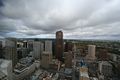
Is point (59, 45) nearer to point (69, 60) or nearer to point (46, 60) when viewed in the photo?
point (46, 60)

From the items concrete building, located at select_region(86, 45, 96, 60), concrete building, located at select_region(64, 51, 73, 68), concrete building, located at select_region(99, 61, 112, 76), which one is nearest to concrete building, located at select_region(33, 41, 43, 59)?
concrete building, located at select_region(64, 51, 73, 68)

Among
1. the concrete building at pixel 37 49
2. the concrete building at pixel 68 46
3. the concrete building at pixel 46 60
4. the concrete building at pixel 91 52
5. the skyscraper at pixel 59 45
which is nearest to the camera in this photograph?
the concrete building at pixel 91 52

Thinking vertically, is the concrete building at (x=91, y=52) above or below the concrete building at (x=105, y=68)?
above

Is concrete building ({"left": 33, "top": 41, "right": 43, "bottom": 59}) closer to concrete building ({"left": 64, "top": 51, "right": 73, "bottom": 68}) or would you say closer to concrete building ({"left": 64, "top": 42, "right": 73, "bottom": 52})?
concrete building ({"left": 64, "top": 42, "right": 73, "bottom": 52})

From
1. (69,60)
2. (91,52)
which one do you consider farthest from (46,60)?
(91,52)

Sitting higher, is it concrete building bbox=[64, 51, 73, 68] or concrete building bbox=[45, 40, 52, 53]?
concrete building bbox=[45, 40, 52, 53]

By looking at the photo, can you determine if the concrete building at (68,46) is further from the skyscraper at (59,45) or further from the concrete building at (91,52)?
the concrete building at (91,52)

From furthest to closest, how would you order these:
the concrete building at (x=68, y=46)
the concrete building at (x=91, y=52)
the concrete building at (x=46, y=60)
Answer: the concrete building at (x=68, y=46) → the concrete building at (x=46, y=60) → the concrete building at (x=91, y=52)

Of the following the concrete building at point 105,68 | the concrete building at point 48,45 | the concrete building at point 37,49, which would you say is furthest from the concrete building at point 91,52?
the concrete building at point 37,49
